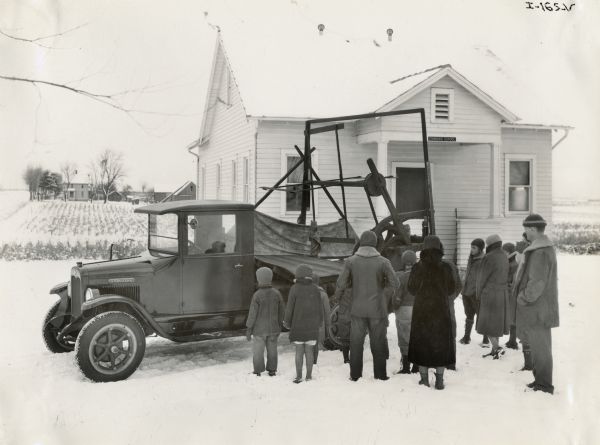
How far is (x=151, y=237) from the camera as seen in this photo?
7.14 metres

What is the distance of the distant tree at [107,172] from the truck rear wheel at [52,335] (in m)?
1.48

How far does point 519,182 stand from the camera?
39.7ft

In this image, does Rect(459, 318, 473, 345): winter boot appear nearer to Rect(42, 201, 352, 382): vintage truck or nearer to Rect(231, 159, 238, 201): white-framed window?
Rect(42, 201, 352, 382): vintage truck

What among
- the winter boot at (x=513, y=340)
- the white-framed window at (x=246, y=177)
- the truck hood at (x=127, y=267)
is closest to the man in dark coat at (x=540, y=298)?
the winter boot at (x=513, y=340)

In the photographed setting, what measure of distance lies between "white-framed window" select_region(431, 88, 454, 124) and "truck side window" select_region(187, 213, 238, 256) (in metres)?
6.96

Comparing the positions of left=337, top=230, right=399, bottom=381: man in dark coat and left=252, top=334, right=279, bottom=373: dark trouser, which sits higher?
left=337, top=230, right=399, bottom=381: man in dark coat

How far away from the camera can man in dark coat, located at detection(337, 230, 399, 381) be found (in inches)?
249

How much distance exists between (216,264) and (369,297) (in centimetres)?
175

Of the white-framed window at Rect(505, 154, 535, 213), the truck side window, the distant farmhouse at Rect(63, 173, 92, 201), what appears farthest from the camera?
the white-framed window at Rect(505, 154, 535, 213)

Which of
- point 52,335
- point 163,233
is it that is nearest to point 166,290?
point 163,233

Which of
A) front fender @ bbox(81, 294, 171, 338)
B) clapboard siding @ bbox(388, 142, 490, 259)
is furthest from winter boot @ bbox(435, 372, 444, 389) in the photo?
clapboard siding @ bbox(388, 142, 490, 259)

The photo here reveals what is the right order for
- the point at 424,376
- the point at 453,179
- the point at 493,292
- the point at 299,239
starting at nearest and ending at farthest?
the point at 424,376, the point at 493,292, the point at 299,239, the point at 453,179

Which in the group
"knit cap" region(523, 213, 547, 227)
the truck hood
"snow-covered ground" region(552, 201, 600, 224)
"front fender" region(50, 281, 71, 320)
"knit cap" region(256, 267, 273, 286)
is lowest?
"front fender" region(50, 281, 71, 320)

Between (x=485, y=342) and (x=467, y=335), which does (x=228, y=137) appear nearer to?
(x=467, y=335)
